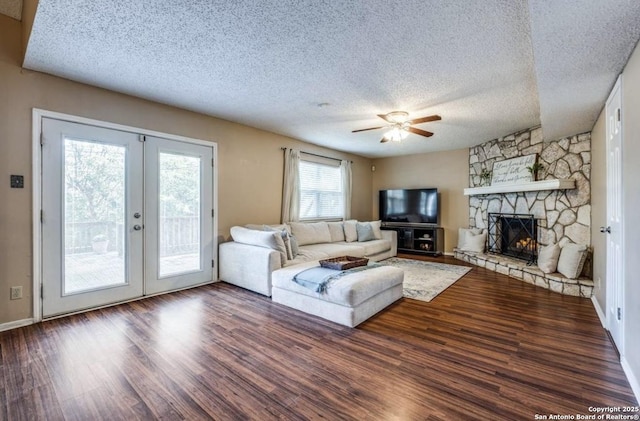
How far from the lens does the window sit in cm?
598

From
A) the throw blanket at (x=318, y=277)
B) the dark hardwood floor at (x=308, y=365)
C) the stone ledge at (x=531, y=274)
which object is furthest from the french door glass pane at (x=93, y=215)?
the stone ledge at (x=531, y=274)

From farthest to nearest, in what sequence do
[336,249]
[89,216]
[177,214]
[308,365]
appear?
[336,249]
[177,214]
[89,216]
[308,365]

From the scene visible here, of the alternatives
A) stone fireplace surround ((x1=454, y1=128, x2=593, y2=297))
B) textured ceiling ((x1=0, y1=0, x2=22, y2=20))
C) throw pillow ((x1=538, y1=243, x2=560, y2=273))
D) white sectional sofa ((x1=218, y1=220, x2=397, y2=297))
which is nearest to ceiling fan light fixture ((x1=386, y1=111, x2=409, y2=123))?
white sectional sofa ((x1=218, y1=220, x2=397, y2=297))

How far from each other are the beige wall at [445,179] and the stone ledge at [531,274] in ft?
2.99

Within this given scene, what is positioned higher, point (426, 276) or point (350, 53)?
point (350, 53)

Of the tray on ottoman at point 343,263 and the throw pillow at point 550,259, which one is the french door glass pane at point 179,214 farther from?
the throw pillow at point 550,259

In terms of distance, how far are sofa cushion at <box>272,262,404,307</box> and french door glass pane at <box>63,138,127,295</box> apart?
188 centimetres

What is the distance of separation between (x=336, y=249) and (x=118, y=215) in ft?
10.3

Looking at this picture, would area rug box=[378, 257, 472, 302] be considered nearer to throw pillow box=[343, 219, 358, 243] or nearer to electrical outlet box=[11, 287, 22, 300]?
throw pillow box=[343, 219, 358, 243]

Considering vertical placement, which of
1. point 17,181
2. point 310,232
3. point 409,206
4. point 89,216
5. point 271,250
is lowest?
point 271,250

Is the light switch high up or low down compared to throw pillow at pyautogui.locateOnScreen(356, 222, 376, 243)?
up

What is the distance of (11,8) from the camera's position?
2.64 meters

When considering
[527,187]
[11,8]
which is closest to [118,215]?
[11,8]

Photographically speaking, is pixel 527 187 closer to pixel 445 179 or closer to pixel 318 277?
pixel 445 179
